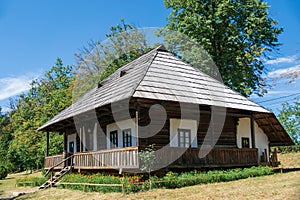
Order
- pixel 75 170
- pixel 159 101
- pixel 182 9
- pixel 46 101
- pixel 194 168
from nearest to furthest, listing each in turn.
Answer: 1. pixel 159 101
2. pixel 194 168
3. pixel 75 170
4. pixel 182 9
5. pixel 46 101

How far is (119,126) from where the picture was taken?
1895 cm

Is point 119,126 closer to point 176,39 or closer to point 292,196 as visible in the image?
point 292,196

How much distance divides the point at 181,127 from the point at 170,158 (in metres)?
3.30

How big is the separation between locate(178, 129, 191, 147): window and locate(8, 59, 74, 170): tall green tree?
18.4 metres

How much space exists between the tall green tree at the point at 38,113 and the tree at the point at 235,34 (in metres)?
14.8

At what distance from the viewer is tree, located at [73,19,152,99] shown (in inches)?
1462

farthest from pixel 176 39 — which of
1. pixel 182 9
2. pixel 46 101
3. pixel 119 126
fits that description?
pixel 46 101

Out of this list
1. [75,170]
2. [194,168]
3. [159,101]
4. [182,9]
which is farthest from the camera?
[182,9]

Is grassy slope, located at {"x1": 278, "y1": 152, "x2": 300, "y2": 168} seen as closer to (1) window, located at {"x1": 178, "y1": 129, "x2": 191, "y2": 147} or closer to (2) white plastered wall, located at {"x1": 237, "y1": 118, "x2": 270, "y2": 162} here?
(2) white plastered wall, located at {"x1": 237, "y1": 118, "x2": 270, "y2": 162}

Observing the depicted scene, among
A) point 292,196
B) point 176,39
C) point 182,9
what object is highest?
point 182,9

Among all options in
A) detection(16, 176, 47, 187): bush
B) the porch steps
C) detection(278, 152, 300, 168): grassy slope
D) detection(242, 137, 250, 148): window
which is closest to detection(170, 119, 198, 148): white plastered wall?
detection(242, 137, 250, 148): window

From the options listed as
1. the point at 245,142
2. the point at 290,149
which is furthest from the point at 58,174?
the point at 290,149

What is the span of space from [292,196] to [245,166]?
838cm

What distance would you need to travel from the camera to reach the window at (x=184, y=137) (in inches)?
722
